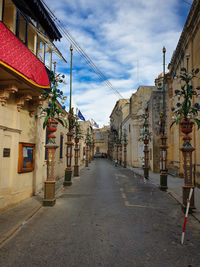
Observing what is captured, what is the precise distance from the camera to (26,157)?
9.59 metres

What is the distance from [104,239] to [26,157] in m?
6.01

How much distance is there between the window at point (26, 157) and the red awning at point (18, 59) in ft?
9.90

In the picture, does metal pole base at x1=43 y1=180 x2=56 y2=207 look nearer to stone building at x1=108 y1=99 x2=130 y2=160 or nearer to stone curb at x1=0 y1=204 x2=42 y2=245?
stone curb at x1=0 y1=204 x2=42 y2=245

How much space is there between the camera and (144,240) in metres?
5.02

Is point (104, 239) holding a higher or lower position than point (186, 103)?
lower

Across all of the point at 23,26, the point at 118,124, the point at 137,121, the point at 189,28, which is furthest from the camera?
the point at 118,124

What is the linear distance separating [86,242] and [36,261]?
128 centimetres

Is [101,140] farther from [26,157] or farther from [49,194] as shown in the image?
[49,194]

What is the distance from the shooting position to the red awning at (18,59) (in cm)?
657

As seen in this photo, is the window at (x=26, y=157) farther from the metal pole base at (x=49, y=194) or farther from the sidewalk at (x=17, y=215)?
the metal pole base at (x=49, y=194)

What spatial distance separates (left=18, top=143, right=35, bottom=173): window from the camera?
907cm

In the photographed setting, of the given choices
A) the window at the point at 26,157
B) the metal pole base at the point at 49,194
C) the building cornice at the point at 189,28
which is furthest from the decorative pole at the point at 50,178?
the building cornice at the point at 189,28

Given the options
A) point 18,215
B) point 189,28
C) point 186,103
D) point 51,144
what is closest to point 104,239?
A: point 18,215

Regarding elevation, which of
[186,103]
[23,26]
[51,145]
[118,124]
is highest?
[118,124]
